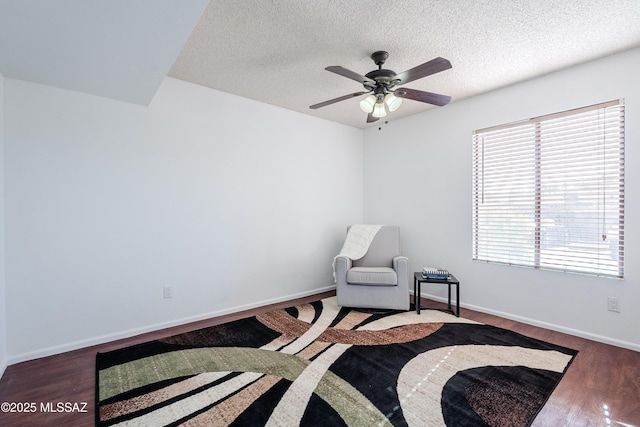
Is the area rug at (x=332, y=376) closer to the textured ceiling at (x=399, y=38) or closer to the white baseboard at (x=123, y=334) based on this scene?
the white baseboard at (x=123, y=334)

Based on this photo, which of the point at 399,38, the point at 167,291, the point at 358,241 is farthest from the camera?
the point at 358,241

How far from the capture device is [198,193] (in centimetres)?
318

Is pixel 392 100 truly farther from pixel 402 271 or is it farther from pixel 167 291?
pixel 167 291

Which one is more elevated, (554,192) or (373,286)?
(554,192)

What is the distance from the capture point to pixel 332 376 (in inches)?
81.3

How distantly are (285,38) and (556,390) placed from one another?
10.1ft

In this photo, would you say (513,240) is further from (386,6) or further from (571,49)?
(386,6)

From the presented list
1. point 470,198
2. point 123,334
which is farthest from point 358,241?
point 123,334

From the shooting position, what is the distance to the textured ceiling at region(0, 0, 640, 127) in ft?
5.32

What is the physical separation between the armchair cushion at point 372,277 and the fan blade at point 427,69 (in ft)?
6.41

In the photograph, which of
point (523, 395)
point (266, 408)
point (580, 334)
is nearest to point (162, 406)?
point (266, 408)

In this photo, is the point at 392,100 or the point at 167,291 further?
the point at 167,291

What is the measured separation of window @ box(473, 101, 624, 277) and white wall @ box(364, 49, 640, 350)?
0.08 metres

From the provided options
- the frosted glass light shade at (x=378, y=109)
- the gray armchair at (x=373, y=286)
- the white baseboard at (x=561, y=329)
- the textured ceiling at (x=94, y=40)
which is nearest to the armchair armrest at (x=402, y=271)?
the gray armchair at (x=373, y=286)
